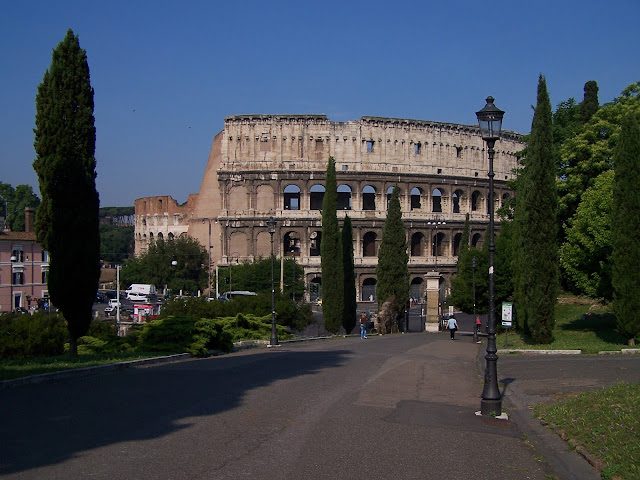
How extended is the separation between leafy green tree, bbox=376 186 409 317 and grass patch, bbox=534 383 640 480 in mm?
35248

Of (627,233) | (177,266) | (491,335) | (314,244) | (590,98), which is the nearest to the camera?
(491,335)

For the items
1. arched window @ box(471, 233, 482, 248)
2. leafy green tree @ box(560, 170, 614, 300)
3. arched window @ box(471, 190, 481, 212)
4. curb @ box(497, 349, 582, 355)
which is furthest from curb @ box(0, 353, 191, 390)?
arched window @ box(471, 190, 481, 212)

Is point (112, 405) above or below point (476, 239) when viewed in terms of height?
below

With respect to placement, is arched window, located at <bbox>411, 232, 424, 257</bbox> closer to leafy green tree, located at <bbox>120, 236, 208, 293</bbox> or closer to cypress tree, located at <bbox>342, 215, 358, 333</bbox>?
leafy green tree, located at <bbox>120, 236, 208, 293</bbox>

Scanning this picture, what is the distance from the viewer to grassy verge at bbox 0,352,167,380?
545 inches

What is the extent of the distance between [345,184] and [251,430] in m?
63.7

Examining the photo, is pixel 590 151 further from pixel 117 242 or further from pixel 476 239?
pixel 117 242

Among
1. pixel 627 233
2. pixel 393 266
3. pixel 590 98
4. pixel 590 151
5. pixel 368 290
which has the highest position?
pixel 590 98

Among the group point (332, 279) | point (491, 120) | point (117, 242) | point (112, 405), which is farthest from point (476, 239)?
point (117, 242)

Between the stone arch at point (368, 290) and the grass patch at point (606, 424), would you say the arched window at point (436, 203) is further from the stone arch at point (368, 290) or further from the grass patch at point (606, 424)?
the grass patch at point (606, 424)

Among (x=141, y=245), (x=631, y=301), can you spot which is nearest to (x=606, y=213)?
(x=631, y=301)

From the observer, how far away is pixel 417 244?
7688 centimetres

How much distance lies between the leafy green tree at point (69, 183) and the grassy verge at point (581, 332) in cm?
1469

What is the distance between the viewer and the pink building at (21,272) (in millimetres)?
55656
